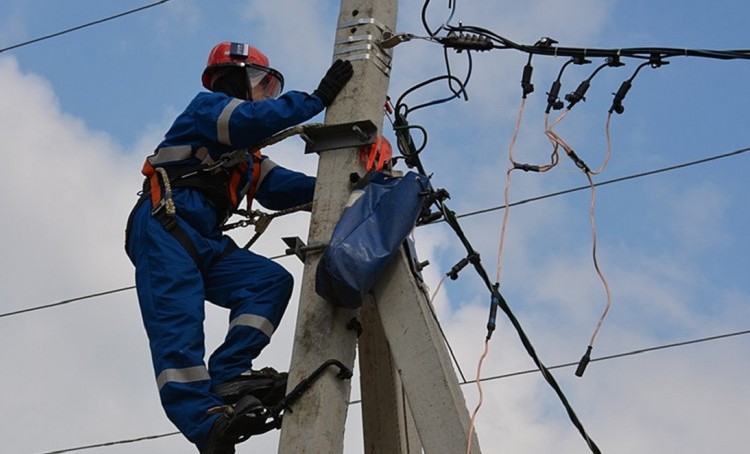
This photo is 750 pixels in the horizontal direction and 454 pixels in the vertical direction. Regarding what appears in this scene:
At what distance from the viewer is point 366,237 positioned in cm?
412

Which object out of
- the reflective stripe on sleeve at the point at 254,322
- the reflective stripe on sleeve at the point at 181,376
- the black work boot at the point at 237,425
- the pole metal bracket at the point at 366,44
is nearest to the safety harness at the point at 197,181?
the reflective stripe on sleeve at the point at 254,322

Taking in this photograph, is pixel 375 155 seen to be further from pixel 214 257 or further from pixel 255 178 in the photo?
pixel 255 178

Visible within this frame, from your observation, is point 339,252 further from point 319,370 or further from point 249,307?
point 249,307

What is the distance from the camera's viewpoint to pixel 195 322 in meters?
4.51

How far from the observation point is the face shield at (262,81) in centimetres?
532

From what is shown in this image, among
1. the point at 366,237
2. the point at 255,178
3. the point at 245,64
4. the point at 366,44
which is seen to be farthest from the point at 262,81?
the point at 366,237

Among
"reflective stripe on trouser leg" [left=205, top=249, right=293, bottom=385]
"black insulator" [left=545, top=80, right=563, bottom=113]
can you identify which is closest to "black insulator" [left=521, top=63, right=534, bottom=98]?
"black insulator" [left=545, top=80, right=563, bottom=113]

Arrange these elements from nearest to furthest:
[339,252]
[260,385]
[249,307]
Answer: [339,252] < [260,385] < [249,307]

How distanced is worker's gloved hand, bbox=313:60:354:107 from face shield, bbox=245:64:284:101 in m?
0.73

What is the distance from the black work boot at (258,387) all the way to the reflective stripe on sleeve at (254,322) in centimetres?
24

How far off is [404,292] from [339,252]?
0.29m

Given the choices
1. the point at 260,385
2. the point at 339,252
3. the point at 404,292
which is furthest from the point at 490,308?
the point at 260,385

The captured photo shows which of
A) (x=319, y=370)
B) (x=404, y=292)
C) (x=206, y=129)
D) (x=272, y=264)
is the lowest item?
(x=319, y=370)

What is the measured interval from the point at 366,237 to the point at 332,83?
795mm
